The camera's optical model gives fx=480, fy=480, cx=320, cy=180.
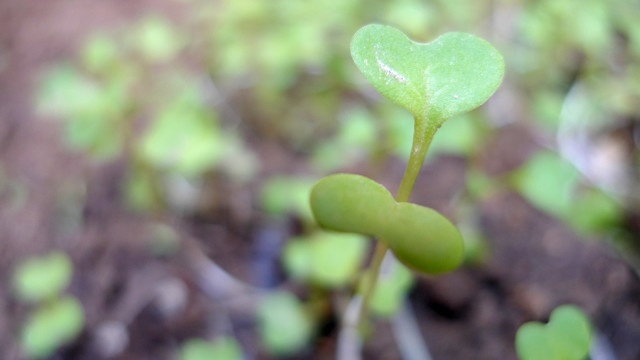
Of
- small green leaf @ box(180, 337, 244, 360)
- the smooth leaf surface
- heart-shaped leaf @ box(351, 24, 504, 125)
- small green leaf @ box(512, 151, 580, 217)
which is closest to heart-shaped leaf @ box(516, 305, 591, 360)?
the smooth leaf surface

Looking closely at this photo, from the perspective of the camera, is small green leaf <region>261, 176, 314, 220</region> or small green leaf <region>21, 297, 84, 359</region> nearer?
small green leaf <region>21, 297, 84, 359</region>

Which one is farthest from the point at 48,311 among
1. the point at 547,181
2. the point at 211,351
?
the point at 547,181

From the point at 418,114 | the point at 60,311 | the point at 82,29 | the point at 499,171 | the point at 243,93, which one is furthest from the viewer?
the point at 82,29

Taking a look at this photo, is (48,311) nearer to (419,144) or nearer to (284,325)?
(284,325)

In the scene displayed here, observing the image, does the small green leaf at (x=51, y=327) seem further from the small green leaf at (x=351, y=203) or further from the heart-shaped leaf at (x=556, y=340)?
the heart-shaped leaf at (x=556, y=340)

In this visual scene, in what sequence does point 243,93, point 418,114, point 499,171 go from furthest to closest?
1. point 243,93
2. point 499,171
3. point 418,114

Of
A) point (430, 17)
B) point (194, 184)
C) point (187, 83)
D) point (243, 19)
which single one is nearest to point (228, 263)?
point (194, 184)

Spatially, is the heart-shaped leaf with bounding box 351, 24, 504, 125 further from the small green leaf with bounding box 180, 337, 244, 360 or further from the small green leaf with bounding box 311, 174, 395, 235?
the small green leaf with bounding box 180, 337, 244, 360

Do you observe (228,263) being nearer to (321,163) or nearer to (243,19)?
(321,163)
